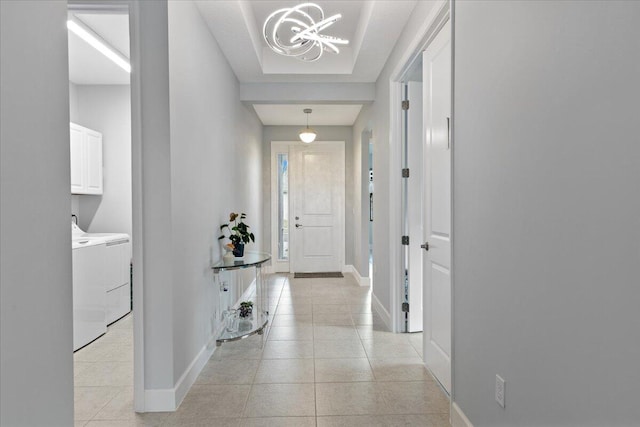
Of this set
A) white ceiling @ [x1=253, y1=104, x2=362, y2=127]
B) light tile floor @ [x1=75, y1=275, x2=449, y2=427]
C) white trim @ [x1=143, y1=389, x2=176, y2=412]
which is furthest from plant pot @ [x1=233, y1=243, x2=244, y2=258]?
white ceiling @ [x1=253, y1=104, x2=362, y2=127]

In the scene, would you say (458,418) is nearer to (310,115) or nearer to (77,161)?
(77,161)

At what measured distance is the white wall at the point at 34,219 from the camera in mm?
916

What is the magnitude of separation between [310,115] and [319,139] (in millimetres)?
868

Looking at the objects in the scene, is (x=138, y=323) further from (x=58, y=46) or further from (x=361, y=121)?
(x=361, y=121)

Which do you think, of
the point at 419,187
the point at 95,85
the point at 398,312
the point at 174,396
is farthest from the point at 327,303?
the point at 95,85

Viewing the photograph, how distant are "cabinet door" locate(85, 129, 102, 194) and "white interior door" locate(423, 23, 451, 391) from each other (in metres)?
3.56

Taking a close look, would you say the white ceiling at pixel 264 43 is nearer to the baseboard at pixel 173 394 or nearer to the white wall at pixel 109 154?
the white wall at pixel 109 154

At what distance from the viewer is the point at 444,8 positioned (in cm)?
225

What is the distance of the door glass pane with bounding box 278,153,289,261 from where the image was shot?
706cm

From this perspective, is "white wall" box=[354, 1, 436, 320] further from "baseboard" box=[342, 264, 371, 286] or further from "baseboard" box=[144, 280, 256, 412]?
"baseboard" box=[144, 280, 256, 412]

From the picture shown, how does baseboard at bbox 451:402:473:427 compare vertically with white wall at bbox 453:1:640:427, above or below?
below

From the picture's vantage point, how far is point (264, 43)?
13.3 ft

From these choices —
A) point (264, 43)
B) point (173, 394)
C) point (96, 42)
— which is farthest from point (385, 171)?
point (96, 42)

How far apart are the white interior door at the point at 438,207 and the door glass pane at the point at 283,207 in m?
4.43
